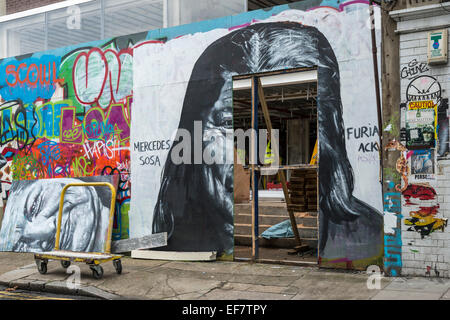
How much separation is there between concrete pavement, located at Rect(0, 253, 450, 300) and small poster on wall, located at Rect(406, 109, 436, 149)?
191cm

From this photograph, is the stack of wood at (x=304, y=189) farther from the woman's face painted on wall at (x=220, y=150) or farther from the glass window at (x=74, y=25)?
the glass window at (x=74, y=25)

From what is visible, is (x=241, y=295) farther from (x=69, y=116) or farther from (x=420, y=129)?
(x=69, y=116)

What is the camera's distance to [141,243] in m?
9.57

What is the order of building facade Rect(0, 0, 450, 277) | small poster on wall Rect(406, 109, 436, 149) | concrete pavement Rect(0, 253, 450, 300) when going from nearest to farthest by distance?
concrete pavement Rect(0, 253, 450, 300) → small poster on wall Rect(406, 109, 436, 149) → building facade Rect(0, 0, 450, 277)

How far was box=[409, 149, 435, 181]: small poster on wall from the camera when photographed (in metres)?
6.95

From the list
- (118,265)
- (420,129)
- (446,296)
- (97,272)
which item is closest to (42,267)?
(97,272)

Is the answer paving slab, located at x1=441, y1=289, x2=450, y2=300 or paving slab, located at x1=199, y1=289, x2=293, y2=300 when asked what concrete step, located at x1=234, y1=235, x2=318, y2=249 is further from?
paving slab, located at x1=441, y1=289, x2=450, y2=300

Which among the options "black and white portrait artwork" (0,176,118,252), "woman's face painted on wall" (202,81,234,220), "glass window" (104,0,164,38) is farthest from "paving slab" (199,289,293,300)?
"glass window" (104,0,164,38)

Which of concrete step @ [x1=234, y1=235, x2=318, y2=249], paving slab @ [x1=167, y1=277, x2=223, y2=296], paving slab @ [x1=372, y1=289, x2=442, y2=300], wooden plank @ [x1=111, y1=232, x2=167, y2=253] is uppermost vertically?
wooden plank @ [x1=111, y1=232, x2=167, y2=253]

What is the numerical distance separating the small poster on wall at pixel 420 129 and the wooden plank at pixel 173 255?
3979 mm

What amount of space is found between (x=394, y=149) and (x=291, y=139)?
41.9ft

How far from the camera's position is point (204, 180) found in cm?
913
